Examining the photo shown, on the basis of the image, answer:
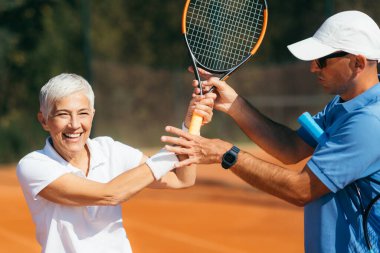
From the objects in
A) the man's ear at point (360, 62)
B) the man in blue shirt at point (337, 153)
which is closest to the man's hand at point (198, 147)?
the man in blue shirt at point (337, 153)

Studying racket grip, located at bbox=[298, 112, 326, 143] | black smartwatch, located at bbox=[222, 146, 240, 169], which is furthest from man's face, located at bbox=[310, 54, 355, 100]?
black smartwatch, located at bbox=[222, 146, 240, 169]

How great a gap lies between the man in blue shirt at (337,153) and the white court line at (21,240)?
4704 mm

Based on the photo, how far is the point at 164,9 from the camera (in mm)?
19234

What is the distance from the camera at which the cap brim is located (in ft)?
9.62

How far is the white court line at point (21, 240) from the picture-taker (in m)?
7.43

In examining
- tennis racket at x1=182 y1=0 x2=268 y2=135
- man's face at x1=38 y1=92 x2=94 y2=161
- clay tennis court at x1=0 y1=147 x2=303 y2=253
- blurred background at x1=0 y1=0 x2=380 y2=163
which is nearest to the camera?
man's face at x1=38 y1=92 x2=94 y2=161

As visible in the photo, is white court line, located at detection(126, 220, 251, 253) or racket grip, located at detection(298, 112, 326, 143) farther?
white court line, located at detection(126, 220, 251, 253)

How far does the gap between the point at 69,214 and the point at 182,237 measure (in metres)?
5.03

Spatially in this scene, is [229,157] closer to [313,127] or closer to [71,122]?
[313,127]

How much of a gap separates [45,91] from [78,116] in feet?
0.48

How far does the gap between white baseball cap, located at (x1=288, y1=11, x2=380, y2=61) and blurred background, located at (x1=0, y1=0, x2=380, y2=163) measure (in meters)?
11.3

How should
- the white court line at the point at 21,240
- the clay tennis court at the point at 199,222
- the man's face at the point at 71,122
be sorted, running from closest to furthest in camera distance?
the man's face at the point at 71,122 < the clay tennis court at the point at 199,222 < the white court line at the point at 21,240

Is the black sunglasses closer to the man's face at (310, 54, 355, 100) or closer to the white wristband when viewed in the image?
the man's face at (310, 54, 355, 100)

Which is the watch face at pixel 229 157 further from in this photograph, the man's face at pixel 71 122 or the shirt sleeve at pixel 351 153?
the man's face at pixel 71 122
